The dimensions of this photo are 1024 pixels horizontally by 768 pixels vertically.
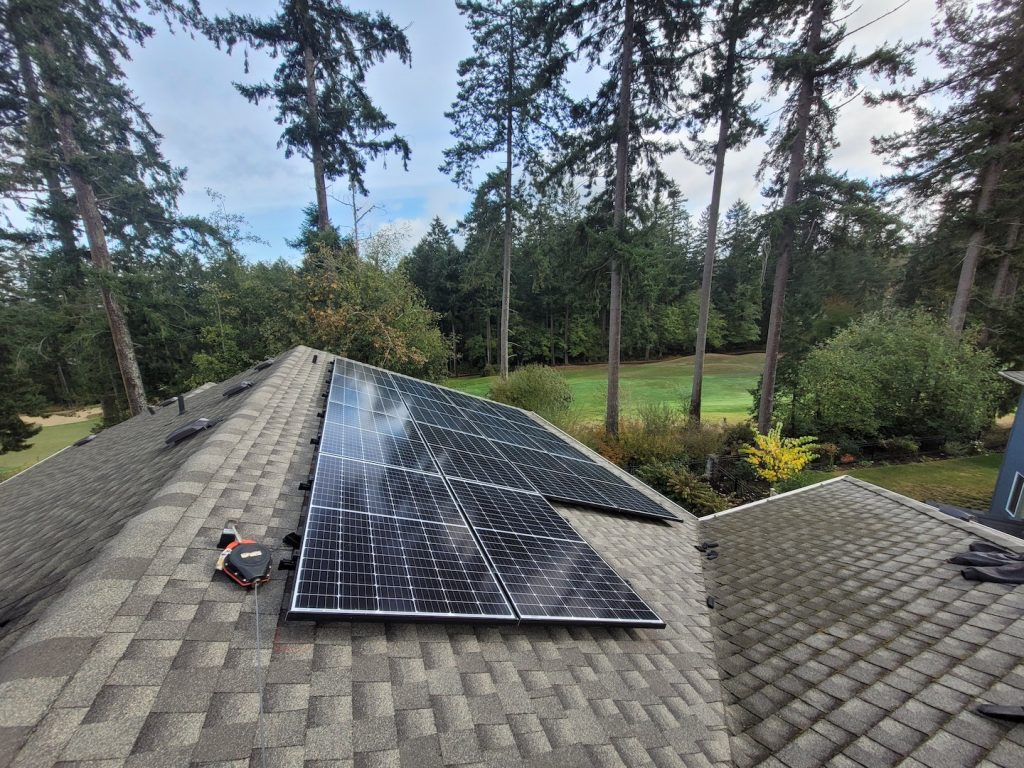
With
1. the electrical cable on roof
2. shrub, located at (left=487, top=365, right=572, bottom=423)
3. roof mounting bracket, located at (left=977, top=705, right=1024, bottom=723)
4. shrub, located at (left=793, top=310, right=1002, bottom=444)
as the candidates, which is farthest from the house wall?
the electrical cable on roof

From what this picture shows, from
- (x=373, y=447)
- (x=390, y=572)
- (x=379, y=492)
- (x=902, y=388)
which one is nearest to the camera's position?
(x=390, y=572)

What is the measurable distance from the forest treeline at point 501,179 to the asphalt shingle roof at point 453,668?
13.9 meters

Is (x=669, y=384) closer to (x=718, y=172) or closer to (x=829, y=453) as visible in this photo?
(x=829, y=453)

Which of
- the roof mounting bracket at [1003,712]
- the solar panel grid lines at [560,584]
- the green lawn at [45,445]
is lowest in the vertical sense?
the green lawn at [45,445]

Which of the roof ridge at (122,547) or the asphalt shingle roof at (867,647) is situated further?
the asphalt shingle roof at (867,647)

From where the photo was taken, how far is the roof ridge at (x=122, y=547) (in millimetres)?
2033

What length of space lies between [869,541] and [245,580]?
8026 mm

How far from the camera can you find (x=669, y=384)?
127 feet

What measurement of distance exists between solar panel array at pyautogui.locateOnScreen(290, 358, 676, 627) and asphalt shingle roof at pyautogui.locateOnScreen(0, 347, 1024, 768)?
178mm

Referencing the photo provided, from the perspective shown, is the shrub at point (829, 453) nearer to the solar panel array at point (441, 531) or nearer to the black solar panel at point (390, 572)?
the solar panel array at point (441, 531)

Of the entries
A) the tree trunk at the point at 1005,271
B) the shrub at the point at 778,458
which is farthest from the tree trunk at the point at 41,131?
the tree trunk at the point at 1005,271

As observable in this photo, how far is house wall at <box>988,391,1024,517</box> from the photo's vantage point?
12.2m

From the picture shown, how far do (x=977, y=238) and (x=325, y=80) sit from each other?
31378 mm

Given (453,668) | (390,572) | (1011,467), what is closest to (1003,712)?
(453,668)
